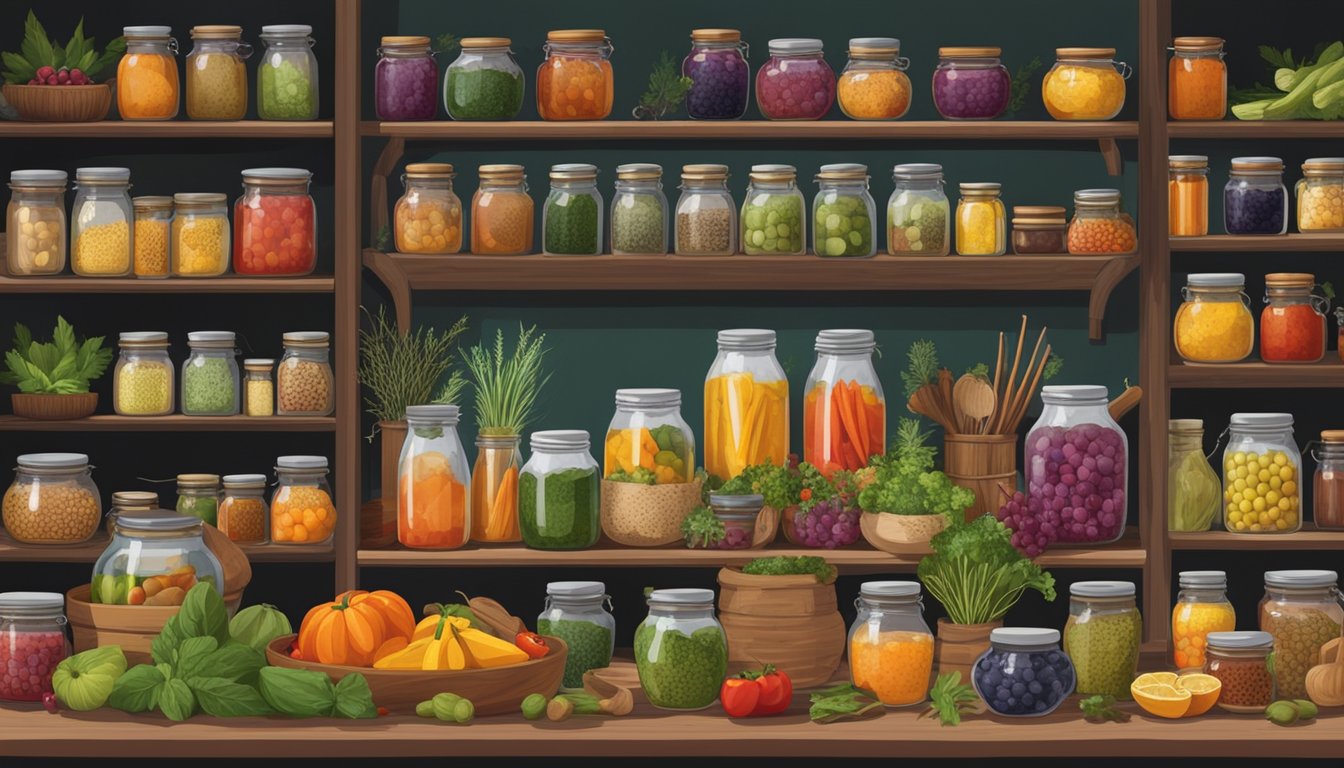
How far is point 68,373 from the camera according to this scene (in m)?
4.09

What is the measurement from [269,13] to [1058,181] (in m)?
1.80

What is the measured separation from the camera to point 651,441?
3.93m

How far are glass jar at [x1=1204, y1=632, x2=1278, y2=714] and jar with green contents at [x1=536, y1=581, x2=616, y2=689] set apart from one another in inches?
38.2

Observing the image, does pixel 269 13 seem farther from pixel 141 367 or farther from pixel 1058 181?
pixel 1058 181

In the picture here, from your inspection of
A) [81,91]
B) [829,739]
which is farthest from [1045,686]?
[81,91]

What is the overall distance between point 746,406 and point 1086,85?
98cm

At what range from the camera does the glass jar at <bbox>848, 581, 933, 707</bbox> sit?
2895mm

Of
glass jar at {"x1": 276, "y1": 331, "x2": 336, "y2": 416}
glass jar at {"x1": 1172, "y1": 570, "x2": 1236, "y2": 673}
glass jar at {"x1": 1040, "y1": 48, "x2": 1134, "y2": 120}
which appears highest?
glass jar at {"x1": 1040, "y1": 48, "x2": 1134, "y2": 120}

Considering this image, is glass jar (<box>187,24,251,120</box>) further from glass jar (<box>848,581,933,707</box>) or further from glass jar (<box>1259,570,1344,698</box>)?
glass jar (<box>1259,570,1344,698</box>)

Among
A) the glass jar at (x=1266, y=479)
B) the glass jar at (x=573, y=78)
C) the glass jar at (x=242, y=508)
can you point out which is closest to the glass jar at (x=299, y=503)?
the glass jar at (x=242, y=508)

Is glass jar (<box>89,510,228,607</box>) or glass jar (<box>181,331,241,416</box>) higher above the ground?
glass jar (<box>181,331,241,416</box>)

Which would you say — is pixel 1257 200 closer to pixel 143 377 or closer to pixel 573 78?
pixel 573 78

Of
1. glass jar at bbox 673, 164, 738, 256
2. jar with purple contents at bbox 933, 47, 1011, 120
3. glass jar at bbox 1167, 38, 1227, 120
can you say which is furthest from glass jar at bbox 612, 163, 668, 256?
glass jar at bbox 1167, 38, 1227, 120

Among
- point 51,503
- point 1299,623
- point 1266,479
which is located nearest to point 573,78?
point 51,503
